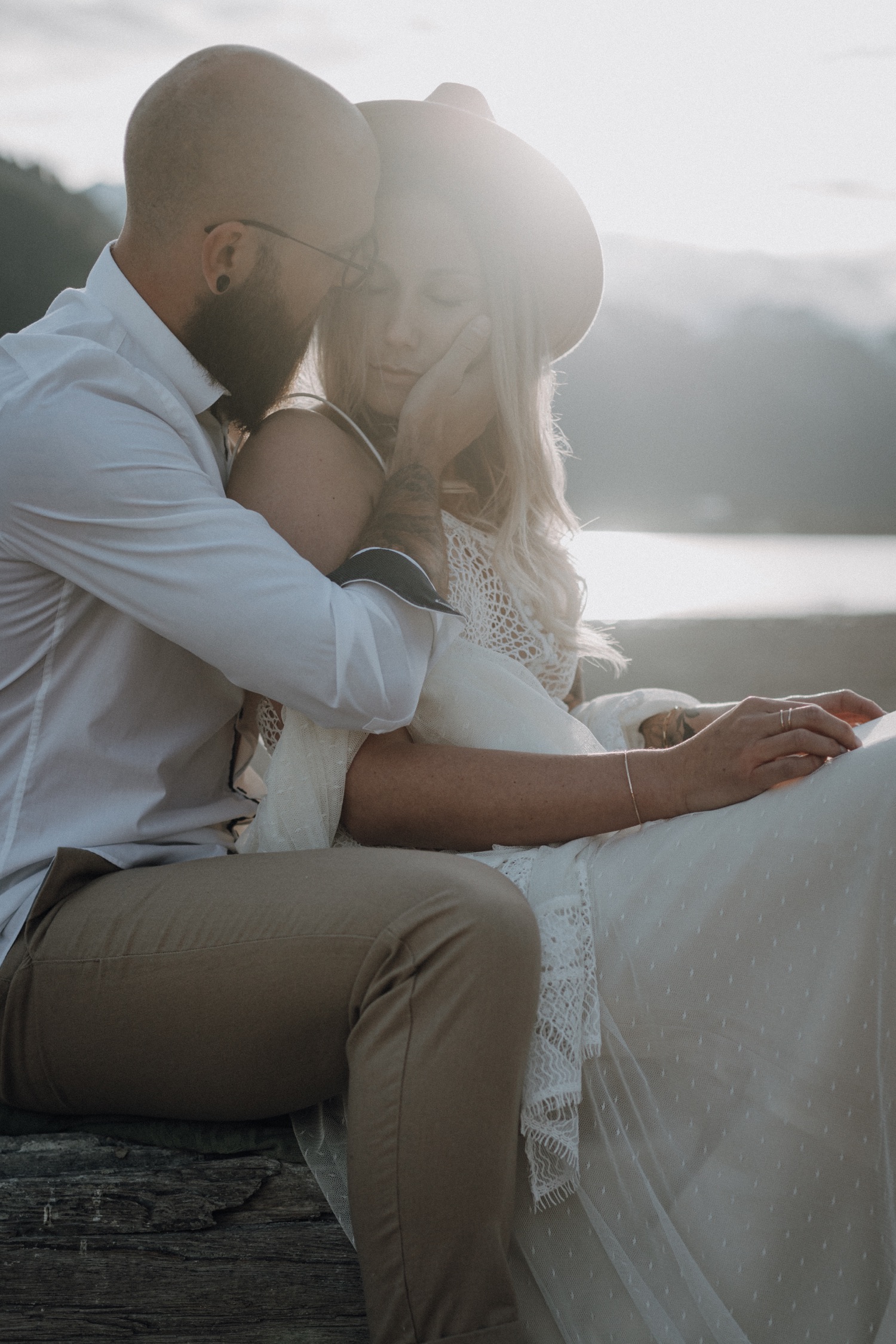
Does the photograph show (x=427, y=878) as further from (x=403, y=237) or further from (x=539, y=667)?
(x=403, y=237)

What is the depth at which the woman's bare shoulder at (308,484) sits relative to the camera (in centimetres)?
190

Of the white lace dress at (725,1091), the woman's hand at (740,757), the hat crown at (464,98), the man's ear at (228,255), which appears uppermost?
the hat crown at (464,98)

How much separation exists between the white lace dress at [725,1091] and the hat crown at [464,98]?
1773 millimetres

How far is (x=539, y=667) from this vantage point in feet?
7.89

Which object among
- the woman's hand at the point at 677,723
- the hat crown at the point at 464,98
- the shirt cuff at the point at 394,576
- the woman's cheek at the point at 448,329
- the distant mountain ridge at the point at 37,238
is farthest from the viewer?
the distant mountain ridge at the point at 37,238

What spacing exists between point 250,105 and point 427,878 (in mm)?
1302

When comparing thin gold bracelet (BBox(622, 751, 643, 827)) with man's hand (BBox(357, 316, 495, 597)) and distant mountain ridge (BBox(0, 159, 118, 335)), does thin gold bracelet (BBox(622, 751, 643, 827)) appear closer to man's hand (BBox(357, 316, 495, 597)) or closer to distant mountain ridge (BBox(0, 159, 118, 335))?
man's hand (BBox(357, 316, 495, 597))

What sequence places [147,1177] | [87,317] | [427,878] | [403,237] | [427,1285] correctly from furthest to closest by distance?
[403,237] → [87,317] → [147,1177] → [427,878] → [427,1285]

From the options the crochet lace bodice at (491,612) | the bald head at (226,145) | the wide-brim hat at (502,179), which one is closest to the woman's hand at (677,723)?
the crochet lace bodice at (491,612)

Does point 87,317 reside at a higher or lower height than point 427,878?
higher

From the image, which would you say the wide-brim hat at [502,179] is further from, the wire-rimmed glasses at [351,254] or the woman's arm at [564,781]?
the woman's arm at [564,781]

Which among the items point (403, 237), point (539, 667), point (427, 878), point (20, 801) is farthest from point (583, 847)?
point (403, 237)

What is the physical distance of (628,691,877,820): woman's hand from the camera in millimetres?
1743

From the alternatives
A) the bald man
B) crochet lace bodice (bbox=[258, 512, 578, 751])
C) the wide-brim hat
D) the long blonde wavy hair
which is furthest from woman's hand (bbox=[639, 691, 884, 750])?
the bald man
